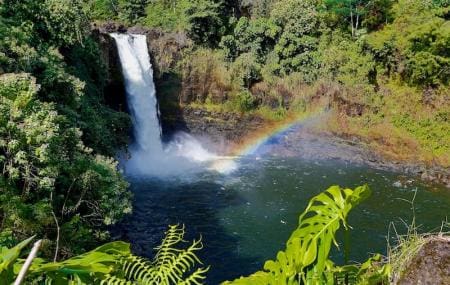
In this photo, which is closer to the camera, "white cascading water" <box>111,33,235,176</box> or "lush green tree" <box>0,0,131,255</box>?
"lush green tree" <box>0,0,131,255</box>

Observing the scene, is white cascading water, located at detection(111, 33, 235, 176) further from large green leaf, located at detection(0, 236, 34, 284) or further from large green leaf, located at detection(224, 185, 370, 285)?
large green leaf, located at detection(0, 236, 34, 284)

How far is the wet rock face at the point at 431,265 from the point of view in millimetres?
2064

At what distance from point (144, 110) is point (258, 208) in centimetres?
1116

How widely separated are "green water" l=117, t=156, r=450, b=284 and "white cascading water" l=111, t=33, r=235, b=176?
3.78m

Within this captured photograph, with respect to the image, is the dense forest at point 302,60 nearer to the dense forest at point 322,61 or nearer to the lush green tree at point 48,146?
the dense forest at point 322,61

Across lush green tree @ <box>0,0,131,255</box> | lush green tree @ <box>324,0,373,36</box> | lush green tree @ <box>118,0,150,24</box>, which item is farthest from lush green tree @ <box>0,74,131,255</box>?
lush green tree @ <box>324,0,373,36</box>

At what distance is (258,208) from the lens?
18.6 meters

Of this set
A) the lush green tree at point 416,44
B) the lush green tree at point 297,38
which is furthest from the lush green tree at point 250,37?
the lush green tree at point 416,44

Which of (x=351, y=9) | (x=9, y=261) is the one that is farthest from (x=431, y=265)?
(x=351, y=9)

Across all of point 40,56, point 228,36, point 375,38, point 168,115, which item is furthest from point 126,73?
point 375,38

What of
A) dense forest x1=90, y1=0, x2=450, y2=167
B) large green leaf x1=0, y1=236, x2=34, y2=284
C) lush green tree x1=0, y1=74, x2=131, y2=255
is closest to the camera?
large green leaf x1=0, y1=236, x2=34, y2=284

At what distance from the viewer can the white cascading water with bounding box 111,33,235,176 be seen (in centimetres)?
2619

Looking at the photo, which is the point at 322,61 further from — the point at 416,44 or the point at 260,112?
the point at 416,44

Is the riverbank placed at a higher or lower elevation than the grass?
lower
